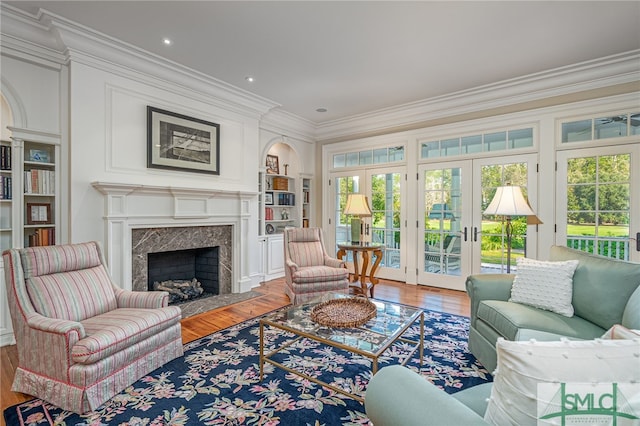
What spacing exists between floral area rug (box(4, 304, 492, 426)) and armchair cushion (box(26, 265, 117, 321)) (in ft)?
1.79

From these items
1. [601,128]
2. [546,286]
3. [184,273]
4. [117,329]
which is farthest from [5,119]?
[601,128]

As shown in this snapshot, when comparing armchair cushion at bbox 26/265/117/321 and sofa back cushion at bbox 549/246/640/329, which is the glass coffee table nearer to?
sofa back cushion at bbox 549/246/640/329

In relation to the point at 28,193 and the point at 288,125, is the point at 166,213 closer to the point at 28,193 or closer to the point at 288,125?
the point at 28,193

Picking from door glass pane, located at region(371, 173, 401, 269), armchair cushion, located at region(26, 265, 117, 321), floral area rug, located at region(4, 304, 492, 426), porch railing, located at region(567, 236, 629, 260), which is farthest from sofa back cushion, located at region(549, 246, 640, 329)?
armchair cushion, located at region(26, 265, 117, 321)

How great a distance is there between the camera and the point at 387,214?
5.36 metres

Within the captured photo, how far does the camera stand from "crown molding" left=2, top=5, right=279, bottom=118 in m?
2.76

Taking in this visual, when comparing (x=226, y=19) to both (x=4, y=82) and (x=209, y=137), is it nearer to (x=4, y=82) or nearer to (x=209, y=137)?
(x=209, y=137)

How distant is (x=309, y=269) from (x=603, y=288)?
2.77 meters

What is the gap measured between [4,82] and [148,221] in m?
1.68

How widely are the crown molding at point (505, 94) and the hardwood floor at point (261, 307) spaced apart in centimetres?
259

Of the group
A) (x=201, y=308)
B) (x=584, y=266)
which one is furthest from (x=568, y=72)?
(x=201, y=308)

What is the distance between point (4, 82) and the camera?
276cm

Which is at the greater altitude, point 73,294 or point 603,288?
point 603,288

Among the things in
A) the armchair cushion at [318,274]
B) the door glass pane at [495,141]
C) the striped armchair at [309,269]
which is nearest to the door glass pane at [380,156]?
the door glass pane at [495,141]
